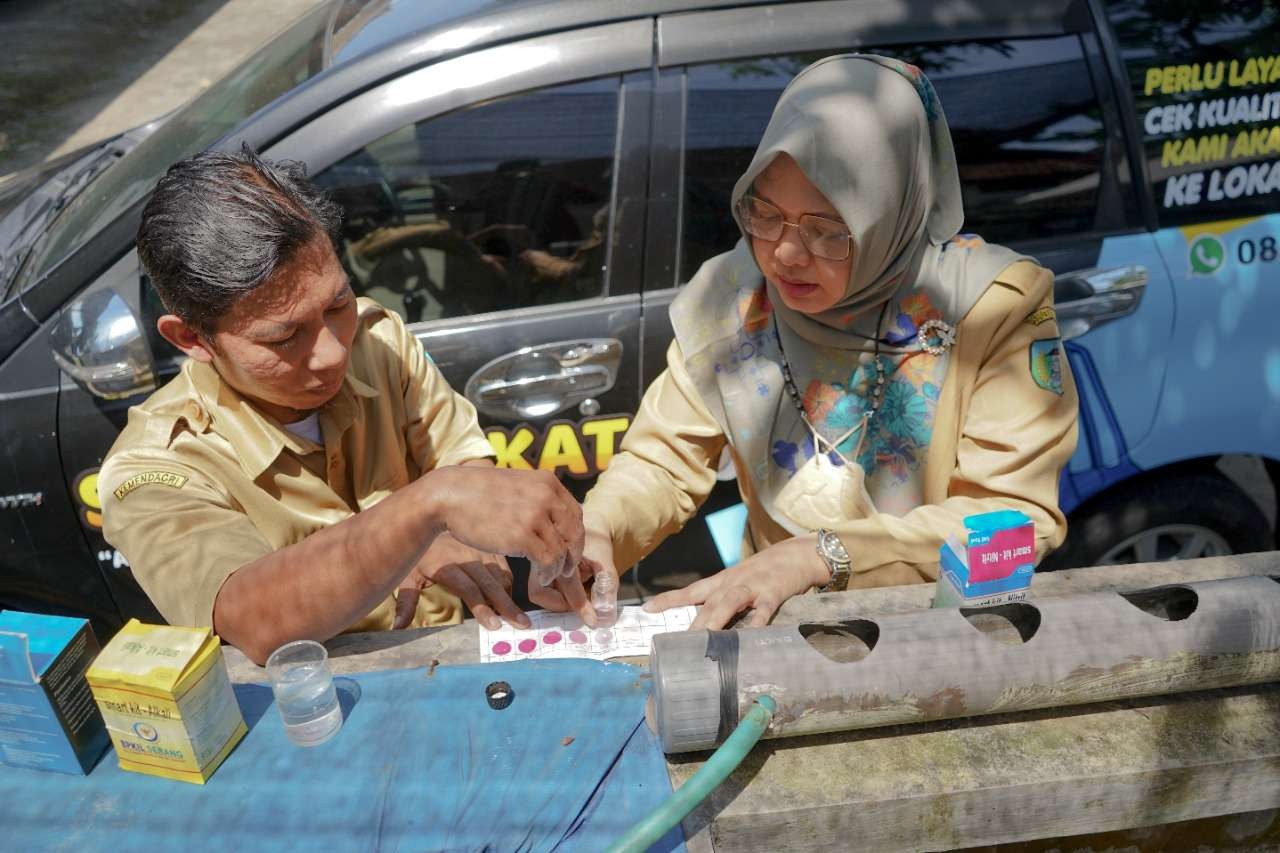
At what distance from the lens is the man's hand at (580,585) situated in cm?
173

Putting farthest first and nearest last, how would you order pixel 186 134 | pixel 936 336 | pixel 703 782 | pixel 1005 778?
1. pixel 186 134
2. pixel 936 336
3. pixel 1005 778
4. pixel 703 782

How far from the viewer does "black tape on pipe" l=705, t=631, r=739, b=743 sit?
134cm

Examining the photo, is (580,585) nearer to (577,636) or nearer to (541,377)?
(577,636)

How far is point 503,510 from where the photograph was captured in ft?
4.98

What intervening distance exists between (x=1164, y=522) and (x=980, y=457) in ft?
4.72

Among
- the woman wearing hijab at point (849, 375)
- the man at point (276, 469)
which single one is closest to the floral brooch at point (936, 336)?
the woman wearing hijab at point (849, 375)

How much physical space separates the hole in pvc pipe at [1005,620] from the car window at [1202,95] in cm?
159

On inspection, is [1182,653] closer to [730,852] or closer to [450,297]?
[730,852]

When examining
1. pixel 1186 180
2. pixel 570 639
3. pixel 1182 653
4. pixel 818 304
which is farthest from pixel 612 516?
pixel 1186 180

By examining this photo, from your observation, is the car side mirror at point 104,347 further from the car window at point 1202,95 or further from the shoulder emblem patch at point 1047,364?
the car window at point 1202,95

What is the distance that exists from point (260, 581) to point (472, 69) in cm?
140

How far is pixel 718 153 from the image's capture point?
2.55 m

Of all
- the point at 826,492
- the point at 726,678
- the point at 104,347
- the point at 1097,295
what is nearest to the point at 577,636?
the point at 726,678

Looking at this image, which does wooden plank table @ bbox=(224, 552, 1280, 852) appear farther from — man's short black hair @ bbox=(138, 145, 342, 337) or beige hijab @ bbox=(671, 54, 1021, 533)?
man's short black hair @ bbox=(138, 145, 342, 337)
